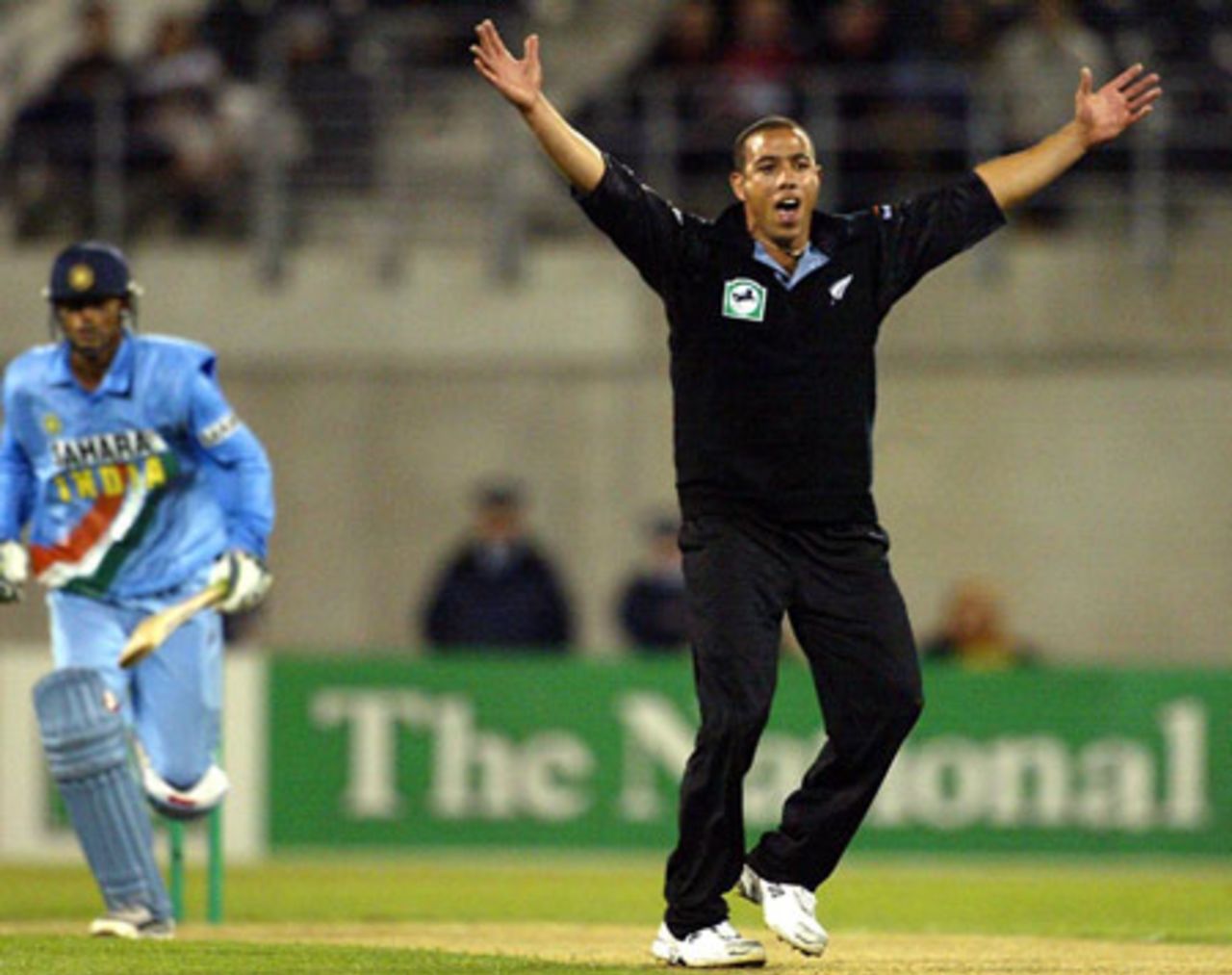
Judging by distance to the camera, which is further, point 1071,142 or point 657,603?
point 657,603

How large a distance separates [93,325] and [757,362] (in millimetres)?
2867

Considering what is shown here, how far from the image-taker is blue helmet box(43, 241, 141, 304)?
34.6 ft

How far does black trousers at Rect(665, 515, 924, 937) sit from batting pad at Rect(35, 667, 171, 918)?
2463mm

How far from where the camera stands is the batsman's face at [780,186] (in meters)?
8.73

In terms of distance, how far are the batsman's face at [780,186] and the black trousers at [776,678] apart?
82 cm

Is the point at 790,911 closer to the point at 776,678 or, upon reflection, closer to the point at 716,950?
the point at 716,950

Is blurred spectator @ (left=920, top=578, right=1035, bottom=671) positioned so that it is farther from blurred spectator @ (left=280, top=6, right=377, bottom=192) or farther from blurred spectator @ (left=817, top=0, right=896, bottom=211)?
blurred spectator @ (left=280, top=6, right=377, bottom=192)

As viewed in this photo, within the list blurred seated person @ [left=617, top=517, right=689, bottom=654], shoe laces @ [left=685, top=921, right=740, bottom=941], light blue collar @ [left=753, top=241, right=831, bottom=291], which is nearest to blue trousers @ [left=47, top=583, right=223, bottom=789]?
shoe laces @ [left=685, top=921, right=740, bottom=941]

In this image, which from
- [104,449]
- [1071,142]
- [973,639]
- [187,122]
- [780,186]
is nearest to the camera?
[780,186]

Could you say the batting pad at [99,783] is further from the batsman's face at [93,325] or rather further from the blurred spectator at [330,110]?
the blurred spectator at [330,110]

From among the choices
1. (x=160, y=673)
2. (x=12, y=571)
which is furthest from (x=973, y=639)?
(x=12, y=571)

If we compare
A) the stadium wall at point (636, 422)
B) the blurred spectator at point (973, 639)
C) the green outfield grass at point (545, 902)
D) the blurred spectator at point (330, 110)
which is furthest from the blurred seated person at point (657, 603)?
the blurred spectator at point (330, 110)

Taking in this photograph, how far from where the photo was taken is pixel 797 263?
8.85 m

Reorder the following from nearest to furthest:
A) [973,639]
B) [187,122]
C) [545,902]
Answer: [545,902] → [973,639] → [187,122]
